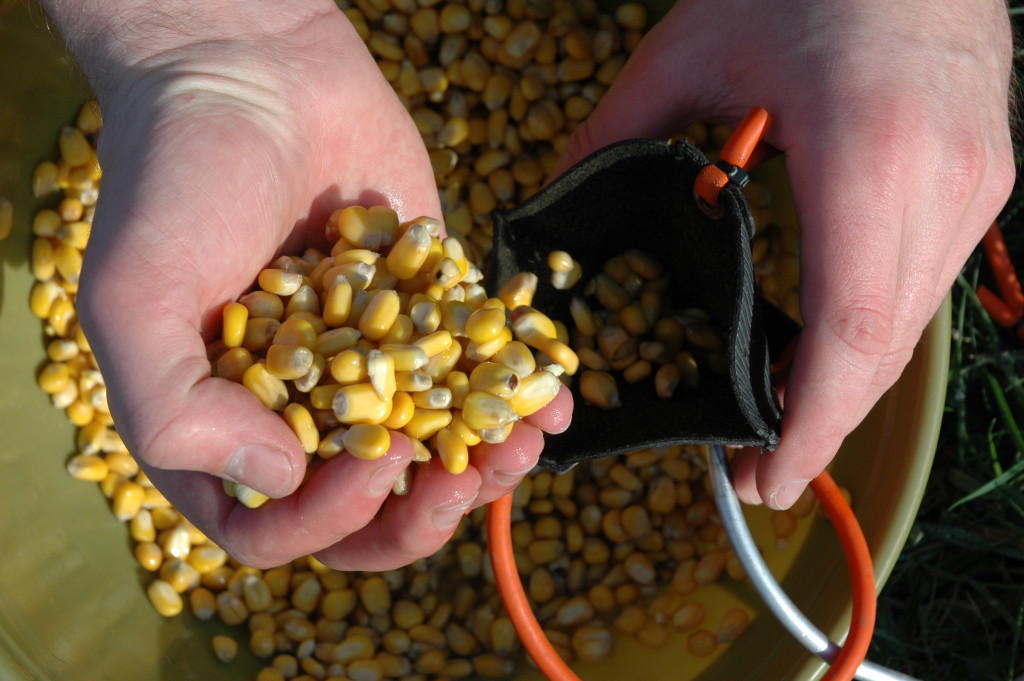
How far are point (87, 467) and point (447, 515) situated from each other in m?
0.92

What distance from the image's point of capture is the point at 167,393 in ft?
3.49

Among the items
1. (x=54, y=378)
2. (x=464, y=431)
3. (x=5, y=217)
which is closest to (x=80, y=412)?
(x=54, y=378)

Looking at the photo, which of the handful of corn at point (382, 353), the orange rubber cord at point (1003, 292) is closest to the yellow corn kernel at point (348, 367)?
the handful of corn at point (382, 353)

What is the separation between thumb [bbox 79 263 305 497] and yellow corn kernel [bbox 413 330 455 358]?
0.73 ft

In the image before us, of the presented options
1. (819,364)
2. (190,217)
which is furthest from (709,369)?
(190,217)

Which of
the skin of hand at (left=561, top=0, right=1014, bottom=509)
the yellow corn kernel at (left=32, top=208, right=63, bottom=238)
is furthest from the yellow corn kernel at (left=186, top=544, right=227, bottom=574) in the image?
the skin of hand at (left=561, top=0, right=1014, bottom=509)

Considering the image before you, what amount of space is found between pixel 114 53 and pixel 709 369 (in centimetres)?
102

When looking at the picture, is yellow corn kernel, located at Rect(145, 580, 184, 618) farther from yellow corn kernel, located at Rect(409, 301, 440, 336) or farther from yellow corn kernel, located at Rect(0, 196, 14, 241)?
yellow corn kernel, located at Rect(409, 301, 440, 336)

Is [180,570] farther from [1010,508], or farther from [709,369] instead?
[1010,508]

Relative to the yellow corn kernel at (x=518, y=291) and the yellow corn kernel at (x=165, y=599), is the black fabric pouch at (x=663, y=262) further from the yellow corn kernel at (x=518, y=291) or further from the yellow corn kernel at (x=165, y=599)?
the yellow corn kernel at (x=165, y=599)

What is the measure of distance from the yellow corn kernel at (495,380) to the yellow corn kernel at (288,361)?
0.22 meters

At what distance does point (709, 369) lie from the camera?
147 cm

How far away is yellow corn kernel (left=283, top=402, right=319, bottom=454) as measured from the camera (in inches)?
46.4

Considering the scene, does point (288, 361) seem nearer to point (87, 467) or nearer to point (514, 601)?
point (514, 601)
